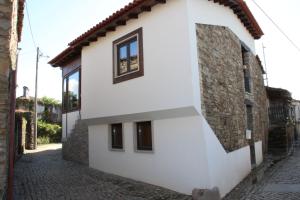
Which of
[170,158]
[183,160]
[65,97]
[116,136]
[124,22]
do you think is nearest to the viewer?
[183,160]

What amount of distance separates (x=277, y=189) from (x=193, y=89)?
13.4 feet

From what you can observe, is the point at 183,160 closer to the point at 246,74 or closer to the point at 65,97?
the point at 246,74

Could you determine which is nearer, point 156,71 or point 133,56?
point 156,71

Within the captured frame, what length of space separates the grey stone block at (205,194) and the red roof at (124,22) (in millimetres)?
5511

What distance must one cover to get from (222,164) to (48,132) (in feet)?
A: 69.5

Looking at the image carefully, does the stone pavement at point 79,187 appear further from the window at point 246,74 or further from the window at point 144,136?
the window at point 246,74

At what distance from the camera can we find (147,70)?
852 centimetres

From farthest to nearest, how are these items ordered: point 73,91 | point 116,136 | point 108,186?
1. point 73,91
2. point 116,136
3. point 108,186

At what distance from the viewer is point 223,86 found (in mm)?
9117

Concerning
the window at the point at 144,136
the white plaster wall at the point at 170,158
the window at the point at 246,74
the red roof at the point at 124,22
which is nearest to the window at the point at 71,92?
the red roof at the point at 124,22

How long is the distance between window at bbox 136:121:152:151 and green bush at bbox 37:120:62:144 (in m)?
18.5

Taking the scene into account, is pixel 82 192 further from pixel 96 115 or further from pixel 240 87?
pixel 240 87

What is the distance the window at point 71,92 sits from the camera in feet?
41.9

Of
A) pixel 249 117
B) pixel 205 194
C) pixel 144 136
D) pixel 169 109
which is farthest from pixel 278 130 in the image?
pixel 205 194
